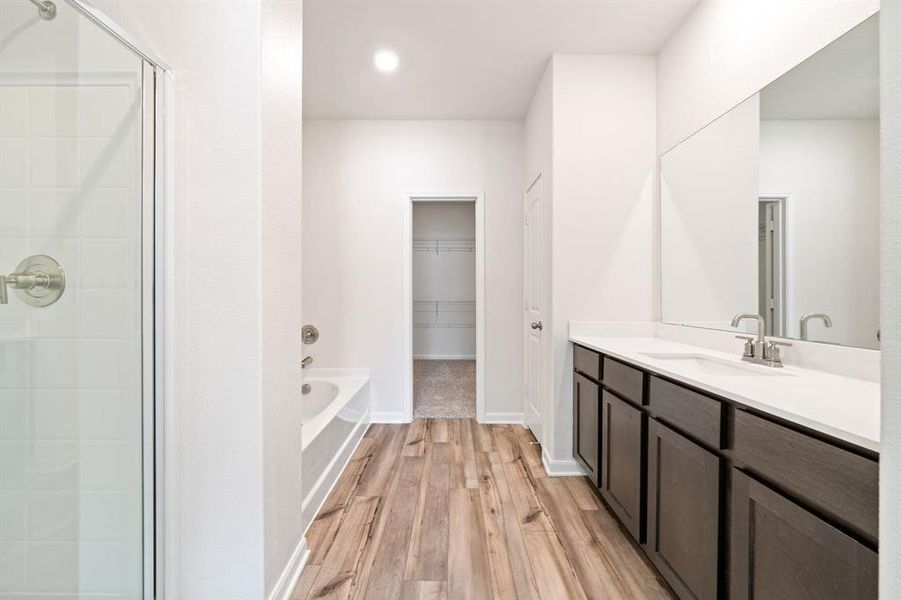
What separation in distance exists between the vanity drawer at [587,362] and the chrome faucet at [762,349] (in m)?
0.62

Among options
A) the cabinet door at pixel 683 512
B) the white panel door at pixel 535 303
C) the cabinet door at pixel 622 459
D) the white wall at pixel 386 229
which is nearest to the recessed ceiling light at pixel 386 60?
the white wall at pixel 386 229

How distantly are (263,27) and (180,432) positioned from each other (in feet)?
4.36

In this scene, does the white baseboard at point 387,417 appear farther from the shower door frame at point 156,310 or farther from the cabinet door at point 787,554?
the cabinet door at point 787,554

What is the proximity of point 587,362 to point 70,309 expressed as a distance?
2.16m

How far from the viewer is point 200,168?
126 cm

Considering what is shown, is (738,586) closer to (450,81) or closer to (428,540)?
(428,540)

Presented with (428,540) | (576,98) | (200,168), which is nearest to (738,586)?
(428,540)

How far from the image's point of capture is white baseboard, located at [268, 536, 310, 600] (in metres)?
1.36

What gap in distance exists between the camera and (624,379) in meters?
1.75

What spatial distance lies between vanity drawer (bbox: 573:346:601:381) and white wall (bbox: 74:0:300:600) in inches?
62.4

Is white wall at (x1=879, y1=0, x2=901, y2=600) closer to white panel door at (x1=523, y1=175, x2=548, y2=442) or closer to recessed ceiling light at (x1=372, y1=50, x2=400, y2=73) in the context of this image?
white panel door at (x1=523, y1=175, x2=548, y2=442)

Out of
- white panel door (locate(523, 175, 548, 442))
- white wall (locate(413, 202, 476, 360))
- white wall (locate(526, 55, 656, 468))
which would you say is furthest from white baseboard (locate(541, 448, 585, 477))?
white wall (locate(413, 202, 476, 360))

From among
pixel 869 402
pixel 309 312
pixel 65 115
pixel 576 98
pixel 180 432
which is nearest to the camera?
pixel 869 402

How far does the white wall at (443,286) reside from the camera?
6.53m
